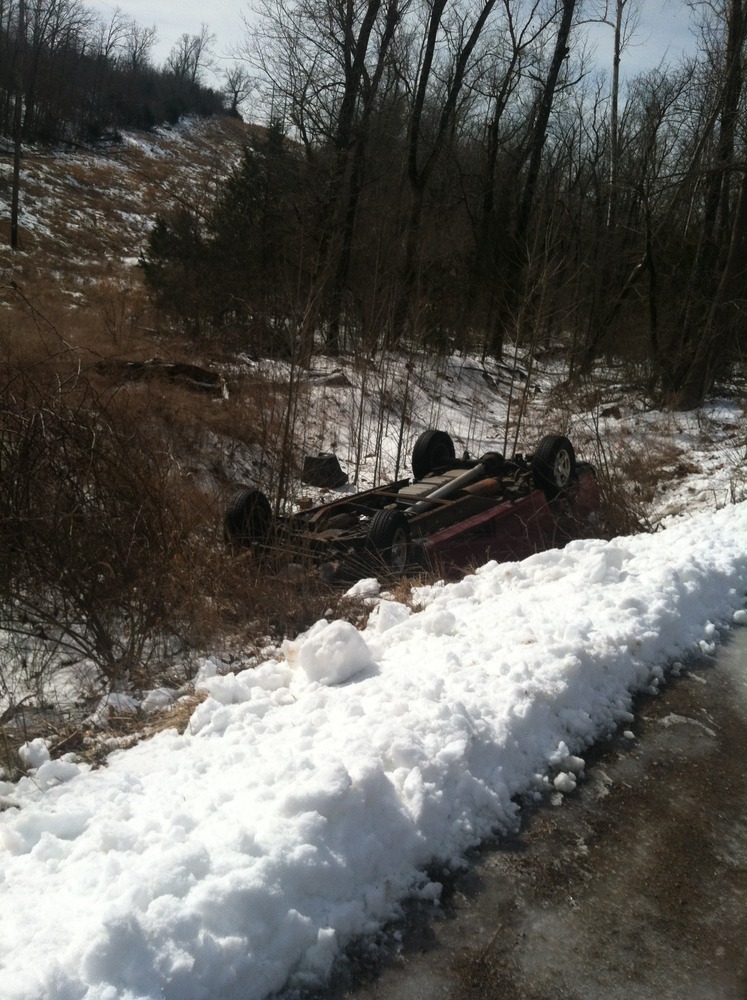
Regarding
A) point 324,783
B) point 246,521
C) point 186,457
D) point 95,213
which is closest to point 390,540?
point 246,521

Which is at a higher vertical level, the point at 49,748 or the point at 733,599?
the point at 733,599

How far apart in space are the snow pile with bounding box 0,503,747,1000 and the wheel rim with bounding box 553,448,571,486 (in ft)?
13.6

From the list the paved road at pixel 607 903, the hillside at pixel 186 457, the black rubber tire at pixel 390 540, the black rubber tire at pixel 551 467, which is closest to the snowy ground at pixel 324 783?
the paved road at pixel 607 903

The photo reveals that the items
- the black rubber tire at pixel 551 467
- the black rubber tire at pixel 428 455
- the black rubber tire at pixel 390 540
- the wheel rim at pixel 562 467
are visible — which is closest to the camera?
the black rubber tire at pixel 390 540

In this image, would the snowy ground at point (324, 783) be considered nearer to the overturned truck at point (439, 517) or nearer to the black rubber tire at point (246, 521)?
the overturned truck at point (439, 517)

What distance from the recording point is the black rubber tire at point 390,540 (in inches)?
288

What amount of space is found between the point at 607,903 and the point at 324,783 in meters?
1.14

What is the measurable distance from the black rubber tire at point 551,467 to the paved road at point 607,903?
18.5ft

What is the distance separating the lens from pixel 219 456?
12422 mm

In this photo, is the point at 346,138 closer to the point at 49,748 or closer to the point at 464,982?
the point at 49,748

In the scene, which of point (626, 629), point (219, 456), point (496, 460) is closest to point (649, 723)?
point (626, 629)

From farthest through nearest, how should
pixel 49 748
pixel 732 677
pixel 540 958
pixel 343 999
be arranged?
pixel 732 677 < pixel 49 748 < pixel 540 958 < pixel 343 999

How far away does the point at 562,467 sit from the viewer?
9.70 metres

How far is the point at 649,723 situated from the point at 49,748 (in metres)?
3.16
